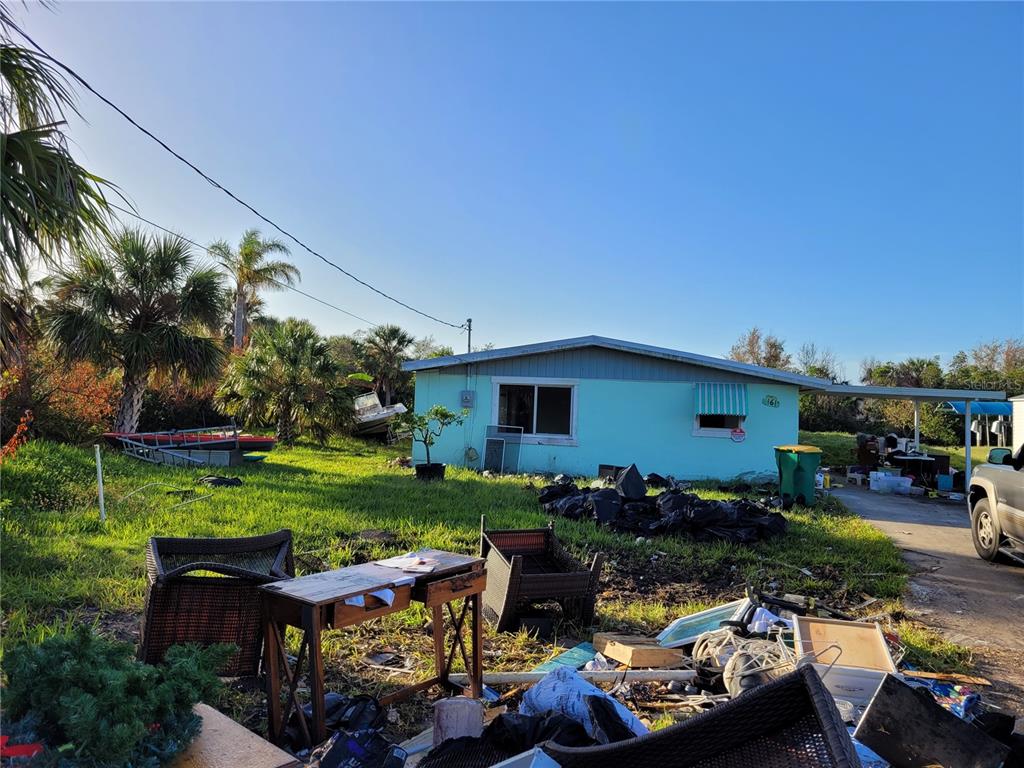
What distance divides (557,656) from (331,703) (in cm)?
163

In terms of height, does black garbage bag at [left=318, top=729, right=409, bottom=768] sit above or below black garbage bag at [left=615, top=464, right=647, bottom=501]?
below

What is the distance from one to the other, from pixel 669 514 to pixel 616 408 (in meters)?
6.40

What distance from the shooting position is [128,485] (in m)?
9.78

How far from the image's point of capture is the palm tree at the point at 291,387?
19516mm

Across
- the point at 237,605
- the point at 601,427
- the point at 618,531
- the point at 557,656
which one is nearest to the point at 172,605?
the point at 237,605

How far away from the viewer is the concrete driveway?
4496mm

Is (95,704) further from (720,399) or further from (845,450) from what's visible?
(845,450)

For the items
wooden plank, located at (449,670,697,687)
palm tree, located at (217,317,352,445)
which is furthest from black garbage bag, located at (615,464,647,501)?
palm tree, located at (217,317,352,445)

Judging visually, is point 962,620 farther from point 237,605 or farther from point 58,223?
point 58,223

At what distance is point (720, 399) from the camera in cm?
1405

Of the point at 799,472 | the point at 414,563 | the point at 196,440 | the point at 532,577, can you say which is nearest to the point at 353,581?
the point at 414,563

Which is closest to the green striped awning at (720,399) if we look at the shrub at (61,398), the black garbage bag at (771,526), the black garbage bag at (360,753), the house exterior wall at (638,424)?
the house exterior wall at (638,424)

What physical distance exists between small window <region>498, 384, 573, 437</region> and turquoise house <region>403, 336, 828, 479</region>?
0.17ft

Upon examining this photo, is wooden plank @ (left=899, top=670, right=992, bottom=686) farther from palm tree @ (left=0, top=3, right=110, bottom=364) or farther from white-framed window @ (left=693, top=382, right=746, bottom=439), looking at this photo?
white-framed window @ (left=693, top=382, right=746, bottom=439)
